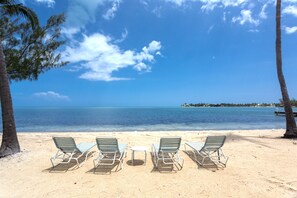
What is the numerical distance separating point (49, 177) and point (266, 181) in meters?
4.81

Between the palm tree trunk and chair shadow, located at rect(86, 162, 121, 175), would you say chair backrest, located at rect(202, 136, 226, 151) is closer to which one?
chair shadow, located at rect(86, 162, 121, 175)

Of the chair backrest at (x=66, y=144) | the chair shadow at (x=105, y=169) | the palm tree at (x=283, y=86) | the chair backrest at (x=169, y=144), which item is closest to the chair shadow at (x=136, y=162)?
the chair shadow at (x=105, y=169)

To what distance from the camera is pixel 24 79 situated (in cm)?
971

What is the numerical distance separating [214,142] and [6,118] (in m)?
6.37

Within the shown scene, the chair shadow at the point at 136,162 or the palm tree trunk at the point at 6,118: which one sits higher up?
the palm tree trunk at the point at 6,118

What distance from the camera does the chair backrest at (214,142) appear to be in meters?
5.91

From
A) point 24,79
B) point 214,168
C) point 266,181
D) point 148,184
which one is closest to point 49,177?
point 148,184

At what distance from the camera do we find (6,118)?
676 cm

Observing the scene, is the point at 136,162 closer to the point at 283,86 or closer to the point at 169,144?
the point at 169,144

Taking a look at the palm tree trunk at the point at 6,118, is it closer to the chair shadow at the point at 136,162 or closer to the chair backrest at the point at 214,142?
the chair shadow at the point at 136,162

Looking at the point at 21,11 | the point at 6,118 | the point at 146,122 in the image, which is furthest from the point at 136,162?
the point at 146,122

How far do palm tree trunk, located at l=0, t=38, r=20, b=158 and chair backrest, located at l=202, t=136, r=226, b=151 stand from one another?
233 inches

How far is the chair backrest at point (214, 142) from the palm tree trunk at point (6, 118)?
592 cm

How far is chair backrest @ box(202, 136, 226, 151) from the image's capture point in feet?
19.4
